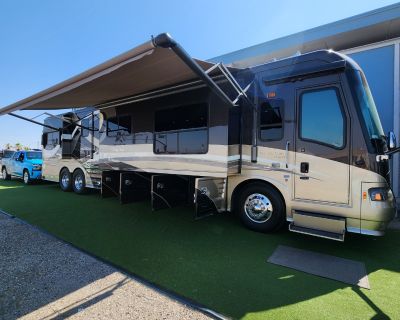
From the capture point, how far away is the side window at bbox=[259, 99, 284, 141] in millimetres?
4508

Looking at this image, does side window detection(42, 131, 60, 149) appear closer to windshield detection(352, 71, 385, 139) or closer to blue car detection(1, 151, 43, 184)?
blue car detection(1, 151, 43, 184)

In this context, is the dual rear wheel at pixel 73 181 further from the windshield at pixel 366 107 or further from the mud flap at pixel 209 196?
the windshield at pixel 366 107

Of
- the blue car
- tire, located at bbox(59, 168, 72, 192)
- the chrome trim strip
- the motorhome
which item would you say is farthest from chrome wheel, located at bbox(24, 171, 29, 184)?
the chrome trim strip

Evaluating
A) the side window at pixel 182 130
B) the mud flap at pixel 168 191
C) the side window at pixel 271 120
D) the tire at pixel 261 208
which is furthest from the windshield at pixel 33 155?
the side window at pixel 271 120

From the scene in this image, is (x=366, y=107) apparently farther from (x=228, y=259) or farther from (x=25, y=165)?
(x=25, y=165)

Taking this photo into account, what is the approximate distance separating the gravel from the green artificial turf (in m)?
0.25

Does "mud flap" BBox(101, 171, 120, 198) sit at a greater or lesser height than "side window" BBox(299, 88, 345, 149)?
lesser

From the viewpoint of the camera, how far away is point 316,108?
163 inches

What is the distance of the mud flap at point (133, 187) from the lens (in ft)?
20.0

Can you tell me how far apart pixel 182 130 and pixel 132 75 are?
1.46 meters

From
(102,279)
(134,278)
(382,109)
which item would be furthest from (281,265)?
(382,109)

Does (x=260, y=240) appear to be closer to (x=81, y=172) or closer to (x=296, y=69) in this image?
(x=296, y=69)

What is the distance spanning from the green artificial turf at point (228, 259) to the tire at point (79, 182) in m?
2.25

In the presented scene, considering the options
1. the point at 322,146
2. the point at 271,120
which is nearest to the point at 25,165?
the point at 271,120
